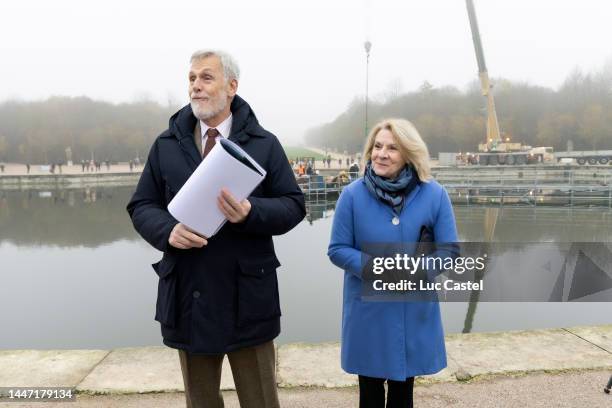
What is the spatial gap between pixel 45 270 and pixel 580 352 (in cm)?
1091

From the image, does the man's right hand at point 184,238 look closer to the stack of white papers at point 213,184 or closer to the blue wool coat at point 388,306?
the stack of white papers at point 213,184

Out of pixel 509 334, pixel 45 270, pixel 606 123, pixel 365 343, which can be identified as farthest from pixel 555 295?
pixel 606 123

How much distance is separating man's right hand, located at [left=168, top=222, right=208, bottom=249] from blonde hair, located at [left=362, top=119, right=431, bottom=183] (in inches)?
38.5

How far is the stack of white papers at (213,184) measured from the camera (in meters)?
1.71

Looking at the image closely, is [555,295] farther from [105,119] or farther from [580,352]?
[105,119]

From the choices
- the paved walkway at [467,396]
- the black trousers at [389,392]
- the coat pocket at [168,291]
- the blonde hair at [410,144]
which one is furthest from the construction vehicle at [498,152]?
the coat pocket at [168,291]

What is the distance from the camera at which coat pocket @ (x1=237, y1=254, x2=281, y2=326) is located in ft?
6.68

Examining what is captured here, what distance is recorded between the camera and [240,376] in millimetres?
2225

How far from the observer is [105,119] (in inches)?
3890

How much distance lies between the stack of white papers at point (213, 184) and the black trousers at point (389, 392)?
1114 millimetres

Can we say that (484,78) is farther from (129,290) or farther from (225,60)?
(225,60)

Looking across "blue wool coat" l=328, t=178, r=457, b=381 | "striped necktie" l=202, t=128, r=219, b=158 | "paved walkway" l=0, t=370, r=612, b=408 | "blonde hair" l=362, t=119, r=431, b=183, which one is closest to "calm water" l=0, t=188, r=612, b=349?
"paved walkway" l=0, t=370, r=612, b=408

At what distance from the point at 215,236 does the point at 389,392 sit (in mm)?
1138

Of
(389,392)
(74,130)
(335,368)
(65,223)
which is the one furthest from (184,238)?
(74,130)
